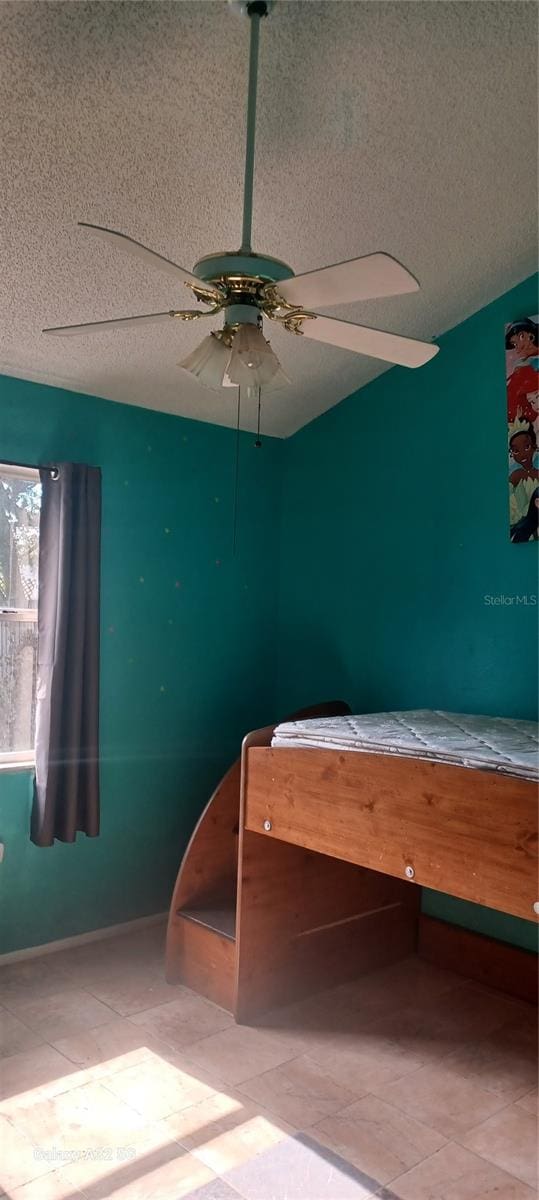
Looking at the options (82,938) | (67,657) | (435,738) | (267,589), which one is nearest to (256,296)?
(435,738)

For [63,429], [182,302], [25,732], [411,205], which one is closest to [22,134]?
[182,302]

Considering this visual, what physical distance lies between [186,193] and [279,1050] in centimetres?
243

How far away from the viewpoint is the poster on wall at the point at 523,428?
9.83 feet

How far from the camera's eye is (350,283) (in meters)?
1.63

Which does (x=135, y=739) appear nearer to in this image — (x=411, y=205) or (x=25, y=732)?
(x=25, y=732)

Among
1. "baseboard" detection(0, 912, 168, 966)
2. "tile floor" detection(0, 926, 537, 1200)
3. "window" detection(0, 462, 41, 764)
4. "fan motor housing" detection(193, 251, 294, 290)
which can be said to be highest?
"fan motor housing" detection(193, 251, 294, 290)

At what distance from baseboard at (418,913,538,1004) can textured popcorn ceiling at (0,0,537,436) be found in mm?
2252

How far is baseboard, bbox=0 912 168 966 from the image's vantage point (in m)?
3.10

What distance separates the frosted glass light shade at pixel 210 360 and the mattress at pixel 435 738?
1.05 metres

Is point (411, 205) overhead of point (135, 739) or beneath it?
overhead

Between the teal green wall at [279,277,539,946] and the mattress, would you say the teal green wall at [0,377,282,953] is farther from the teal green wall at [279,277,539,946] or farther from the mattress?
the mattress

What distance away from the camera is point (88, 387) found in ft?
10.7

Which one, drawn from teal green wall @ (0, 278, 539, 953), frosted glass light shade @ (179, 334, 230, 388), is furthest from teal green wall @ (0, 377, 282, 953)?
frosted glass light shade @ (179, 334, 230, 388)

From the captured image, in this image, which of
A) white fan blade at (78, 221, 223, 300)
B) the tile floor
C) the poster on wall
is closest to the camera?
white fan blade at (78, 221, 223, 300)
